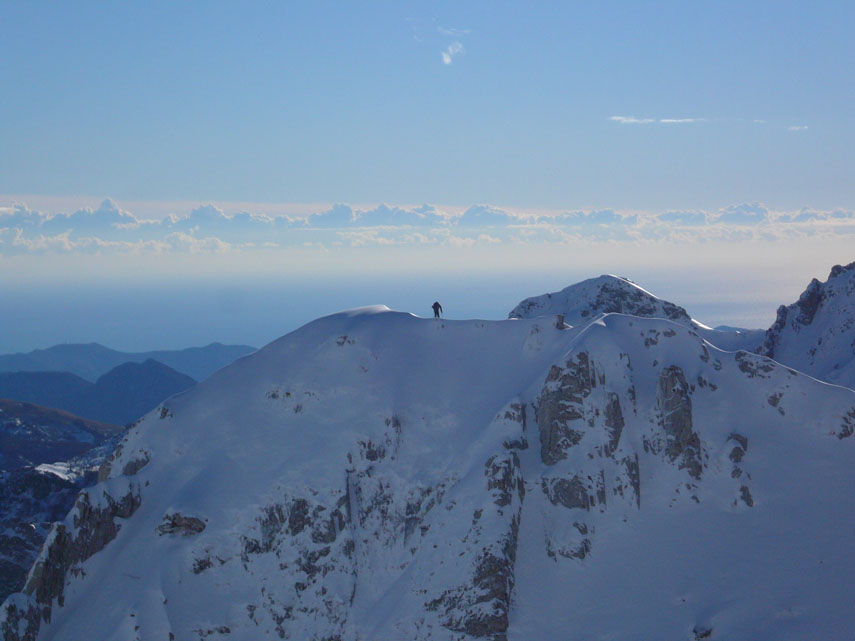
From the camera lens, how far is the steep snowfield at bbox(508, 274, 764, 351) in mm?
121562

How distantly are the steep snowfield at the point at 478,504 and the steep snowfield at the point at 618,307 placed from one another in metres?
35.5

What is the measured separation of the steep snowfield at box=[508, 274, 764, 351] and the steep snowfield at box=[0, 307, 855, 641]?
35539mm

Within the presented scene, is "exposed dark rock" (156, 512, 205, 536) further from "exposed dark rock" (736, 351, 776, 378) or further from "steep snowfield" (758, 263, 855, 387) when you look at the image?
"steep snowfield" (758, 263, 855, 387)

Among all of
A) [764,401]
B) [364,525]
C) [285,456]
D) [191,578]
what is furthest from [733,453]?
[191,578]

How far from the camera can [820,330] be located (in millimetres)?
115062

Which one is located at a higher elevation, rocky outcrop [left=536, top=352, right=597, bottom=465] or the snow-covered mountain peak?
the snow-covered mountain peak

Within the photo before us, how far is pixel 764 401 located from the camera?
81688 millimetres

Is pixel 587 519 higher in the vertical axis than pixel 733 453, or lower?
lower

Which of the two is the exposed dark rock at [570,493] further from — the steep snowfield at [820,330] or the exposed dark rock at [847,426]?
the steep snowfield at [820,330]

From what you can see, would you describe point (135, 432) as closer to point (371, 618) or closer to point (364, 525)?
point (364, 525)

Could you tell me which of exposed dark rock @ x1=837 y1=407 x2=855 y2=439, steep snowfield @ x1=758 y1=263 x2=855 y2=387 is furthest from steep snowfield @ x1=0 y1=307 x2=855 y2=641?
steep snowfield @ x1=758 y1=263 x2=855 y2=387

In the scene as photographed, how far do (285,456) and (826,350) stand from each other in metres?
78.7

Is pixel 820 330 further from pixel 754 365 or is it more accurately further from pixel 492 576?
pixel 492 576

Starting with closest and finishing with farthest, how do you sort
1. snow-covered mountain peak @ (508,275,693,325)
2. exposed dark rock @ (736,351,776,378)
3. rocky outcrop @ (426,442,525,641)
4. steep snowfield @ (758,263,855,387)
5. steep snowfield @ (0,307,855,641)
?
1. rocky outcrop @ (426,442,525,641)
2. steep snowfield @ (0,307,855,641)
3. exposed dark rock @ (736,351,776,378)
4. steep snowfield @ (758,263,855,387)
5. snow-covered mountain peak @ (508,275,693,325)
